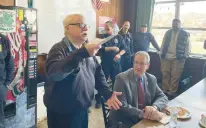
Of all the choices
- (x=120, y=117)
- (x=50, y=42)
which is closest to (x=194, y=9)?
(x=50, y=42)

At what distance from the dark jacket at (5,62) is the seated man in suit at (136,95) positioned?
110 cm

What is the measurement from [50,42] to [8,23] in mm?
1430

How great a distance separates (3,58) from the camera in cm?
217

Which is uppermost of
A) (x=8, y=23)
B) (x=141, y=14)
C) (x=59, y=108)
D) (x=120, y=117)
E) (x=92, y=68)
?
(x=141, y=14)

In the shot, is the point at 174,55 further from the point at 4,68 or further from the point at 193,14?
the point at 4,68

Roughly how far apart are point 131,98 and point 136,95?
0.19 ft

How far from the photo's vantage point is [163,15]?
5457 millimetres

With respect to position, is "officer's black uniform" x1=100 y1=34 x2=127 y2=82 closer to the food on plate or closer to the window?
the window

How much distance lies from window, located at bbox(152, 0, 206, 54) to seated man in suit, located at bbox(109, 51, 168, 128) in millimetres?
3336

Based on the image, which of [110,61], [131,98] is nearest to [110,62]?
[110,61]

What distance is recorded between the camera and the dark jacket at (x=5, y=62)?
85.0 inches

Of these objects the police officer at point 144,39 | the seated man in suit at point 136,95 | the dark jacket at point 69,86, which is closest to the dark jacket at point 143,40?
the police officer at point 144,39

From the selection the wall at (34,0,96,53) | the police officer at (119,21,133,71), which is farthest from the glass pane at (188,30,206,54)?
the wall at (34,0,96,53)

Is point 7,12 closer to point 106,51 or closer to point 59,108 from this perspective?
point 59,108
